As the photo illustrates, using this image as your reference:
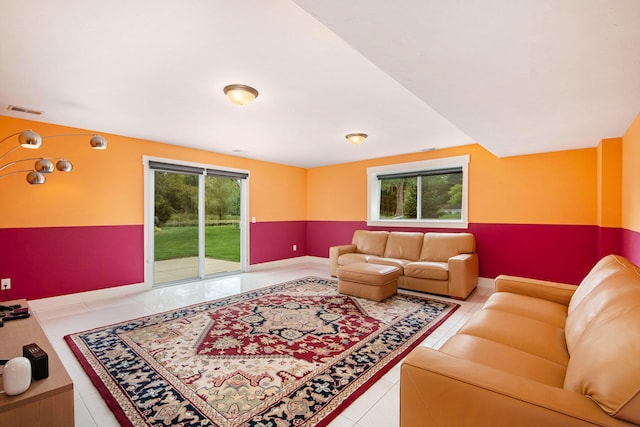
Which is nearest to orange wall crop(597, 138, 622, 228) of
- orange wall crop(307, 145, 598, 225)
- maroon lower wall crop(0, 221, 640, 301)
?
maroon lower wall crop(0, 221, 640, 301)

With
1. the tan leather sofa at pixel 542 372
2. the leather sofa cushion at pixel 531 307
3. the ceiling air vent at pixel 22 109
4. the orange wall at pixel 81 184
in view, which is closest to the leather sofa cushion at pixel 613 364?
the tan leather sofa at pixel 542 372

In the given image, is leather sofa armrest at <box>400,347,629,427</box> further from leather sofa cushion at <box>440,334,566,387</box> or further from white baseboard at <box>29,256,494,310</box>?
white baseboard at <box>29,256,494,310</box>

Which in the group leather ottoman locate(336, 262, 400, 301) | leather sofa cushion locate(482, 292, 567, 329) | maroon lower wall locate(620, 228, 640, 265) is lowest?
leather ottoman locate(336, 262, 400, 301)

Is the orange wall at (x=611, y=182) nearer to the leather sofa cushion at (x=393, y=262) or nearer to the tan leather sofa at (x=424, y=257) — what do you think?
the tan leather sofa at (x=424, y=257)

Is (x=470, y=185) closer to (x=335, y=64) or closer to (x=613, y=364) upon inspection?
(x=335, y=64)

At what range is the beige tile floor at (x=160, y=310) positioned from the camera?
5.81ft

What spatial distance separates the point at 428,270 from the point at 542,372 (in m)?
2.90

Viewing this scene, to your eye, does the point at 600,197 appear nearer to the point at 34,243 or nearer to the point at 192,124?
the point at 192,124

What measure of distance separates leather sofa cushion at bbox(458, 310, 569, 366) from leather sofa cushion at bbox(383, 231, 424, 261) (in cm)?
296

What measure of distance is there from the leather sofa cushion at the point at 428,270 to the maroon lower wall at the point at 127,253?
1.05 meters

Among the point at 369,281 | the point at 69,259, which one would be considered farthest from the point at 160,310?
the point at 369,281

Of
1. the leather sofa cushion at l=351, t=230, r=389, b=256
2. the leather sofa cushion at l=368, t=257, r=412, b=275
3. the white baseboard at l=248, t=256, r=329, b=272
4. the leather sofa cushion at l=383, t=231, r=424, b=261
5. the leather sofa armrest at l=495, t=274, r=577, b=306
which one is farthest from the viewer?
the white baseboard at l=248, t=256, r=329, b=272

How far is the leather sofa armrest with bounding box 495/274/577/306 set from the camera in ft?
7.68

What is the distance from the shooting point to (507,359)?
1.46 metres
